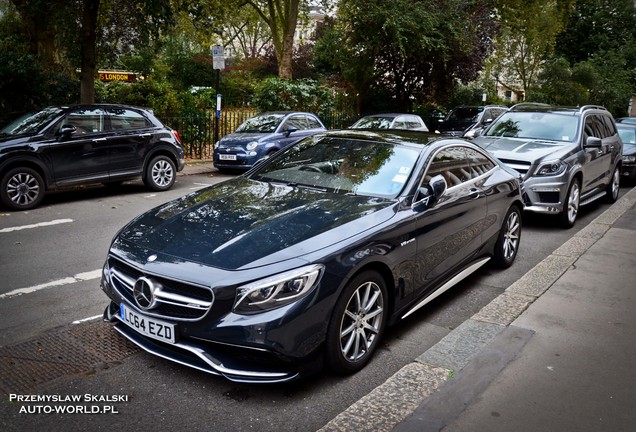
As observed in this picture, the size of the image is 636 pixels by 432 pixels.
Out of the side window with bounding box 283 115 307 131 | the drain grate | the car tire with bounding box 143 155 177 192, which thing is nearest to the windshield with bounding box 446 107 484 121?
the side window with bounding box 283 115 307 131

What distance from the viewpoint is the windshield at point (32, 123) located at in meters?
9.79

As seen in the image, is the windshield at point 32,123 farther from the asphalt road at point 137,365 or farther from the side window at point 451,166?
the side window at point 451,166

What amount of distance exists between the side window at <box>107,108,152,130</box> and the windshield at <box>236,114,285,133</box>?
162 inches

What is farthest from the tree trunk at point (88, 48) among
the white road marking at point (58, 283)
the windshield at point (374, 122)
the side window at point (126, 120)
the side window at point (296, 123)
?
the white road marking at point (58, 283)

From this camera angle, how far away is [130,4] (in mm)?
14148

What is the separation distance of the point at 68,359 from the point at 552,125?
858cm

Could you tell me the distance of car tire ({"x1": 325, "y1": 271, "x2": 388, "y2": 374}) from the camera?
3.63 meters

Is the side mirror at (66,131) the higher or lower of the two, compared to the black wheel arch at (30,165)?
higher

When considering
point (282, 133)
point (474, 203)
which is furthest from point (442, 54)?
point (474, 203)

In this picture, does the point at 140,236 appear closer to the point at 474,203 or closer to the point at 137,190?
the point at 474,203

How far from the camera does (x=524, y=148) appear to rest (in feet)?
30.3

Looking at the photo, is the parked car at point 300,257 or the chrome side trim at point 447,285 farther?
the chrome side trim at point 447,285

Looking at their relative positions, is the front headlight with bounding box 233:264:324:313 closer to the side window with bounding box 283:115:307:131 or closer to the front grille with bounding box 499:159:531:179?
the front grille with bounding box 499:159:531:179

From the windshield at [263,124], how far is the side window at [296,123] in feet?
0.67
